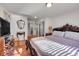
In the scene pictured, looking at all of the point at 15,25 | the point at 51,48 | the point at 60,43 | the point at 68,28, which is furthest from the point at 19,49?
the point at 68,28

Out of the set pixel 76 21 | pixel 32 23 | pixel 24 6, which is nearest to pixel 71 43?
pixel 76 21

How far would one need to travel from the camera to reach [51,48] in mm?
1657

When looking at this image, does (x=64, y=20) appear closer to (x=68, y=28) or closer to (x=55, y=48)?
(x=68, y=28)

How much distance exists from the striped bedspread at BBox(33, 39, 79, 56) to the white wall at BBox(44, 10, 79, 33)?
8.0 inches

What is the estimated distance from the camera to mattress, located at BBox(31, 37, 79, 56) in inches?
63.4

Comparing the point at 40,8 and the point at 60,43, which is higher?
the point at 40,8

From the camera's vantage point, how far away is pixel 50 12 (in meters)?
1.71

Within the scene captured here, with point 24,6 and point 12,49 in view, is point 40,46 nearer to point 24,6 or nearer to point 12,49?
point 12,49

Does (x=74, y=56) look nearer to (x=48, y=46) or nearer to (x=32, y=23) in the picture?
(x=48, y=46)

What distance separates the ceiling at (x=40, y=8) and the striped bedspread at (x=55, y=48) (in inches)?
16.4

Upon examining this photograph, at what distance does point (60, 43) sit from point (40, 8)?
0.61 m

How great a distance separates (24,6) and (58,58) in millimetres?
926

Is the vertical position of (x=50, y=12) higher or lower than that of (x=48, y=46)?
higher

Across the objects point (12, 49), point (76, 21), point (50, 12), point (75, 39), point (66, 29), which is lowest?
point (12, 49)
